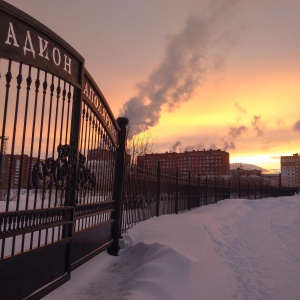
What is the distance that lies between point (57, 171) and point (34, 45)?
1503 mm

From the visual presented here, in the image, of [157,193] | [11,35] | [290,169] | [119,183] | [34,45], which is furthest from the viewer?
[290,169]

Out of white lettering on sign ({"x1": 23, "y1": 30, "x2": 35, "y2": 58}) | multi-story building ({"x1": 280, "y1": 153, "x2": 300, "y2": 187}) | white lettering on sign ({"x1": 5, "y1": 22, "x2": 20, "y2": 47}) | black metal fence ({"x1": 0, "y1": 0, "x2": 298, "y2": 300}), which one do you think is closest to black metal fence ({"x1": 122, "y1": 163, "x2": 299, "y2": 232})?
black metal fence ({"x1": 0, "y1": 0, "x2": 298, "y2": 300})

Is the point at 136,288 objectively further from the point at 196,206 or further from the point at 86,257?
the point at 196,206

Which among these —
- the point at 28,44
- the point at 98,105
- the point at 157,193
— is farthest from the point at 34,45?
the point at 157,193

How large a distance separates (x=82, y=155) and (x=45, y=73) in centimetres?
148

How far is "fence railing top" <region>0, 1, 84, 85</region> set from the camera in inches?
127

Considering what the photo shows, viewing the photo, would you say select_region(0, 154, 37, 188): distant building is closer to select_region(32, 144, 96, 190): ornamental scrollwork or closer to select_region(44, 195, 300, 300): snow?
select_region(32, 144, 96, 190): ornamental scrollwork

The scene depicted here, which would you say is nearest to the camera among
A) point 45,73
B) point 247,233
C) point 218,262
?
point 45,73

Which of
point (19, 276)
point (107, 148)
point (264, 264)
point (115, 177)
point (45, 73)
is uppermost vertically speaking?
point (45, 73)

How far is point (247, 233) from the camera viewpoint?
10.1m

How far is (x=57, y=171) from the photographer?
4195 millimetres

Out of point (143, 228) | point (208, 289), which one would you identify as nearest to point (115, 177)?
point (143, 228)

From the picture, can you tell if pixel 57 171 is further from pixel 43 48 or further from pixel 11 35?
pixel 11 35

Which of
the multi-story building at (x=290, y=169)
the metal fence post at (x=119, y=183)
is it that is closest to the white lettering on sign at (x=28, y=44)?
the metal fence post at (x=119, y=183)
